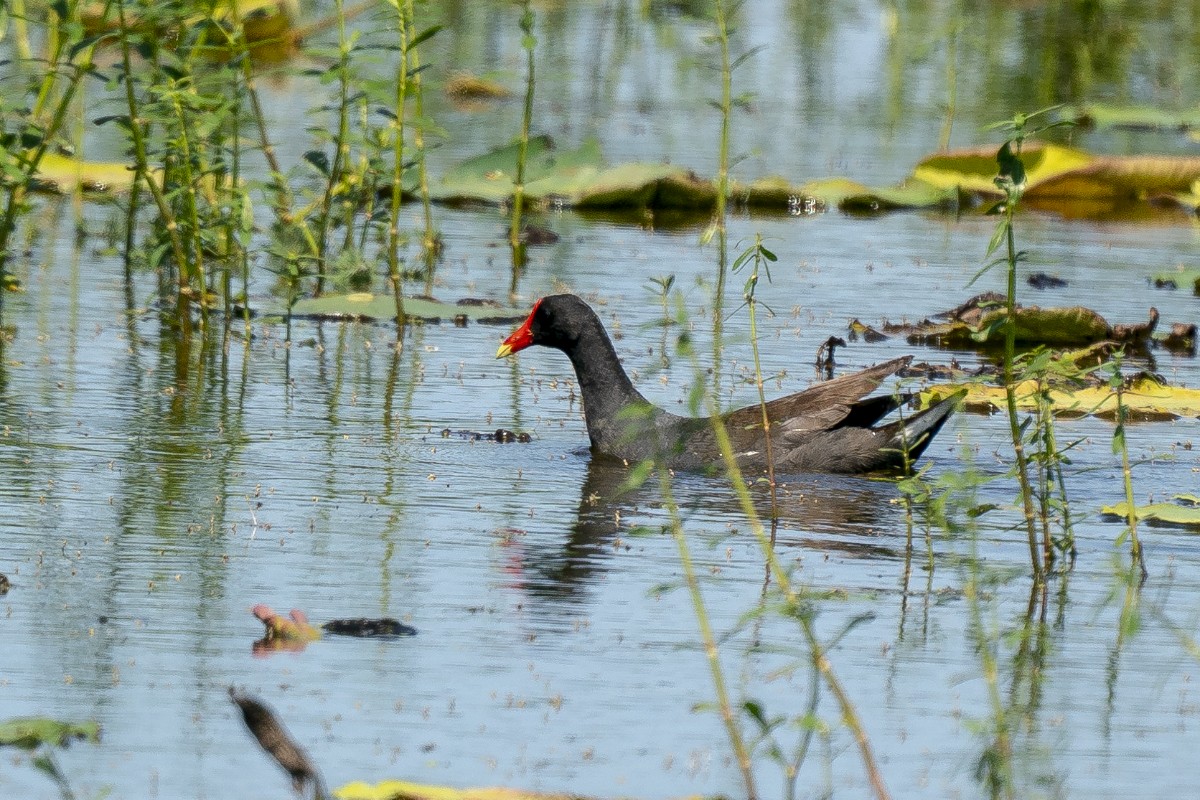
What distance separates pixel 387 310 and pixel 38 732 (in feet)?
20.6

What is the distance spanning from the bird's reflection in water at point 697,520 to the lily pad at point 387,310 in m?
2.54

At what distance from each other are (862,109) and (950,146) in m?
1.96

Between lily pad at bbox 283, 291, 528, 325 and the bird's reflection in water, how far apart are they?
2541 mm

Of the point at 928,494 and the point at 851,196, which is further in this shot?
the point at 851,196

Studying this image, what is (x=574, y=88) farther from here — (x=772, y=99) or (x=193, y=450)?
(x=193, y=450)

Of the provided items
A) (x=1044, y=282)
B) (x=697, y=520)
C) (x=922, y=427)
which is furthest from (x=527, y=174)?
(x=697, y=520)

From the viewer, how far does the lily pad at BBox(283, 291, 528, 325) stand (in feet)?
35.2

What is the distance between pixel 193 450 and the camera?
796 cm

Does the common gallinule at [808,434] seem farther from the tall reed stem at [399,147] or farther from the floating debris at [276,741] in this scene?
the floating debris at [276,741]

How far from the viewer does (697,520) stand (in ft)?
23.8

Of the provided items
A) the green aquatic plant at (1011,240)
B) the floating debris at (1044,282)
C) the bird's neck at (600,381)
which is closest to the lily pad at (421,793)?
the green aquatic plant at (1011,240)

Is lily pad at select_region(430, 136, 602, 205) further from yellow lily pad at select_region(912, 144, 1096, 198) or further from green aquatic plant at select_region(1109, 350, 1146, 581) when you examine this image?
green aquatic plant at select_region(1109, 350, 1146, 581)

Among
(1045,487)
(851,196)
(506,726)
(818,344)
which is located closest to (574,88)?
(851,196)

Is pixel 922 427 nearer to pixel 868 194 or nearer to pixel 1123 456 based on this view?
pixel 1123 456
